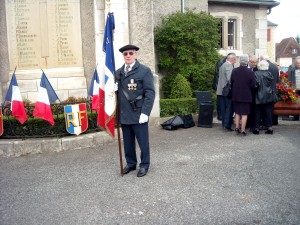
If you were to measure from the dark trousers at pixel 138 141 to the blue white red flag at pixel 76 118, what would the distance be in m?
1.96

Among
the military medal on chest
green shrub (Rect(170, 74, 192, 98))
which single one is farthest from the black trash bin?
the military medal on chest

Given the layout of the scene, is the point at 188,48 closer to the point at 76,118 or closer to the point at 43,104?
the point at 76,118

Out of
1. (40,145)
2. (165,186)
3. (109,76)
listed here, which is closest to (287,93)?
(165,186)

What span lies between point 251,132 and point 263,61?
5.80ft

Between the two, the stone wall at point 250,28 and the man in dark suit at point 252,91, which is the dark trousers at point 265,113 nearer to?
the man in dark suit at point 252,91

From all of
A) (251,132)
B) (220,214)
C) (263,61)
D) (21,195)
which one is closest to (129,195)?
(220,214)

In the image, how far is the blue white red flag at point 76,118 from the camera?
680 cm

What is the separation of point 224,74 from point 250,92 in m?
1.19

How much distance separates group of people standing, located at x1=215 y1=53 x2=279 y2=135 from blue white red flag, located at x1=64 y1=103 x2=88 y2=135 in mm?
3474

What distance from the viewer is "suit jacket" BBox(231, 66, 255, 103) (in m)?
7.41

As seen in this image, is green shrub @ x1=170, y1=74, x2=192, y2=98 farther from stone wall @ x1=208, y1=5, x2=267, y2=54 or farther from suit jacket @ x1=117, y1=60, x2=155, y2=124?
stone wall @ x1=208, y1=5, x2=267, y2=54

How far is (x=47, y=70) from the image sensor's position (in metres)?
9.30

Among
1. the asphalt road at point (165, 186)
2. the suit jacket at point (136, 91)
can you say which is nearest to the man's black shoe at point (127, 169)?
the asphalt road at point (165, 186)

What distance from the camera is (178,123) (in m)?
8.73
